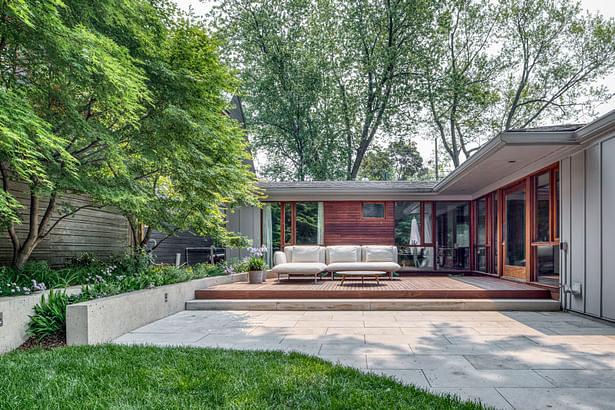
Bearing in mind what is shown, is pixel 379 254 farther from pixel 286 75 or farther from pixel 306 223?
pixel 286 75

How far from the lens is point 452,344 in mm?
4156

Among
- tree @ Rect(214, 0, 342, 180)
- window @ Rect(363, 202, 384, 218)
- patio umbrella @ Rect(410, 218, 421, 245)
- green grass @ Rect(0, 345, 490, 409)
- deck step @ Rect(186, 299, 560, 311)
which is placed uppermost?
tree @ Rect(214, 0, 342, 180)

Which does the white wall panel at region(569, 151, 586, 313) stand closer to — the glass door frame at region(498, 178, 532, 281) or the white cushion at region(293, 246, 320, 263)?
the glass door frame at region(498, 178, 532, 281)

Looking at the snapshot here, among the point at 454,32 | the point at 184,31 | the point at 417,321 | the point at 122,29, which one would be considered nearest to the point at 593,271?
the point at 417,321

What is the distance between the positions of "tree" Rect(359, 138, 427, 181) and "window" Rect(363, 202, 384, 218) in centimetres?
1030

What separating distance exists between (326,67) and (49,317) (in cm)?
1695

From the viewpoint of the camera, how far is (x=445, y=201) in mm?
10633

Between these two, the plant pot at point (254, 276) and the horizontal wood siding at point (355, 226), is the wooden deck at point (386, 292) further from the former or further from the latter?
the horizontal wood siding at point (355, 226)

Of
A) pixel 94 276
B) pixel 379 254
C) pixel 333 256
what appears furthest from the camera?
pixel 333 256

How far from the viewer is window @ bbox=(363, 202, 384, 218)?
10695 mm

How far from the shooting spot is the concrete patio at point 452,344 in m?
2.86

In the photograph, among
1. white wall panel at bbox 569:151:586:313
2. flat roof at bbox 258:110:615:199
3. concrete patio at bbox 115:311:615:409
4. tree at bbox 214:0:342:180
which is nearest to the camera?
concrete patio at bbox 115:311:615:409

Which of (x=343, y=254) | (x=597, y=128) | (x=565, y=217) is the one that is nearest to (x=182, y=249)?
(x=343, y=254)

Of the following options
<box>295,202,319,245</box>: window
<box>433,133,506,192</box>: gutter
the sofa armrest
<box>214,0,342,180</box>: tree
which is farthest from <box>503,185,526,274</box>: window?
<box>214,0,342,180</box>: tree
